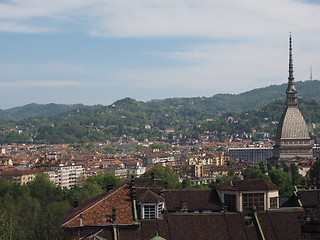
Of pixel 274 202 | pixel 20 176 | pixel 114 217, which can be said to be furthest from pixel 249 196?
pixel 20 176

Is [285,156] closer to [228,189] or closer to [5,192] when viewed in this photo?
[5,192]

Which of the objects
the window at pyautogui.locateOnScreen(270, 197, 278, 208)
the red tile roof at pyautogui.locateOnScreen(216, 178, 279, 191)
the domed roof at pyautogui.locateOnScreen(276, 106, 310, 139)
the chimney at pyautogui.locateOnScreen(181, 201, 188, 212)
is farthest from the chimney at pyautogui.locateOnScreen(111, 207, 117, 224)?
the domed roof at pyautogui.locateOnScreen(276, 106, 310, 139)

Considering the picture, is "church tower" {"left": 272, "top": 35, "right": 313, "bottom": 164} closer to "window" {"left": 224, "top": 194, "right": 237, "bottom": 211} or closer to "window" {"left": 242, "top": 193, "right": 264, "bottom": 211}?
"window" {"left": 224, "top": 194, "right": 237, "bottom": 211}

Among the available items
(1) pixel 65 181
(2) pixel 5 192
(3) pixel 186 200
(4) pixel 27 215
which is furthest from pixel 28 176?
(3) pixel 186 200

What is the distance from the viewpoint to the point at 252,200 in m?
36.7

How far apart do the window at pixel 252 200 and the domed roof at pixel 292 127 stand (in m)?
135

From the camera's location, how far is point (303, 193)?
3841 cm

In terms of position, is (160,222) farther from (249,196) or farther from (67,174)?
(67,174)

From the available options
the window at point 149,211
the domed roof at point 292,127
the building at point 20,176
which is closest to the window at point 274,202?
the window at point 149,211

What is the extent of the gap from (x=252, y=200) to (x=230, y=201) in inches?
46.2

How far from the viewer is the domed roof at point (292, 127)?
168875 mm

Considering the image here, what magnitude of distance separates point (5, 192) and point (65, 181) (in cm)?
6413

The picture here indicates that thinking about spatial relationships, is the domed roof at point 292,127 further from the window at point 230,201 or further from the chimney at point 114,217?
the chimney at point 114,217

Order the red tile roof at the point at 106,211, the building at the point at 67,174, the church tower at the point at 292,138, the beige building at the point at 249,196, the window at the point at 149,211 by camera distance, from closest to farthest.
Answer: the red tile roof at the point at 106,211 → the window at the point at 149,211 → the beige building at the point at 249,196 → the building at the point at 67,174 → the church tower at the point at 292,138
